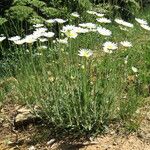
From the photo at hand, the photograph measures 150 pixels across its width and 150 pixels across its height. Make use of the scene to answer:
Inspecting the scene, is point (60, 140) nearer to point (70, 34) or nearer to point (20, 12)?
point (70, 34)

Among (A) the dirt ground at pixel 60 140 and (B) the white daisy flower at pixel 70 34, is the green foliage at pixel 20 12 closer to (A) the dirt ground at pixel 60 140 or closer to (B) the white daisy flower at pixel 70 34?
(A) the dirt ground at pixel 60 140

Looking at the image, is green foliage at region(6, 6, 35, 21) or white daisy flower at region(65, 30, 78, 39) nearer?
white daisy flower at region(65, 30, 78, 39)

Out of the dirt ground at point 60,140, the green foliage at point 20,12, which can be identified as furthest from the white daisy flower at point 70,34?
the green foliage at point 20,12

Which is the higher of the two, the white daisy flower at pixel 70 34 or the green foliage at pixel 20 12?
the white daisy flower at pixel 70 34

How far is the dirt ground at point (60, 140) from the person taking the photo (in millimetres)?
4316

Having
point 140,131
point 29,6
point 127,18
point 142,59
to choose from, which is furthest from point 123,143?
point 127,18

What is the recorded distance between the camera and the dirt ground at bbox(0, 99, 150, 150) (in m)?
4.32

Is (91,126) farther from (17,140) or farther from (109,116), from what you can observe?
(17,140)

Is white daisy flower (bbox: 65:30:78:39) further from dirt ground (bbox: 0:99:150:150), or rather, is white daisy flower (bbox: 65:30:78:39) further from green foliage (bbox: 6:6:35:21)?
green foliage (bbox: 6:6:35:21)

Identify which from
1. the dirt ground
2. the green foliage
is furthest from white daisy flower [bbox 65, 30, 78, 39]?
the green foliage

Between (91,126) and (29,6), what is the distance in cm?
421

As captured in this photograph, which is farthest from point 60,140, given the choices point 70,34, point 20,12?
point 20,12

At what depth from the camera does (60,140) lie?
4.51 metres

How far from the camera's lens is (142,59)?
20.0 ft
